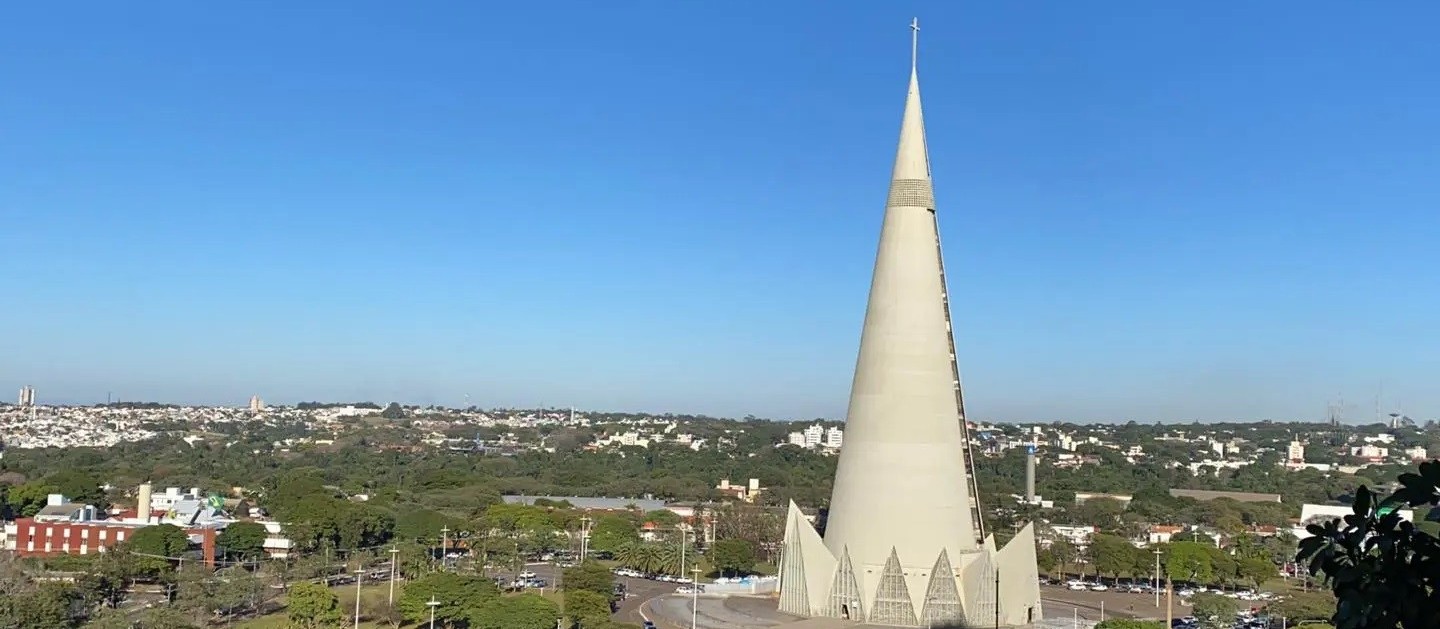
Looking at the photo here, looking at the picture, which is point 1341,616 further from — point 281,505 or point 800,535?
point 281,505

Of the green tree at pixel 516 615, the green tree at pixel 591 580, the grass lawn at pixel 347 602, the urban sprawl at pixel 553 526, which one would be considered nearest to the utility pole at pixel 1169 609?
the urban sprawl at pixel 553 526

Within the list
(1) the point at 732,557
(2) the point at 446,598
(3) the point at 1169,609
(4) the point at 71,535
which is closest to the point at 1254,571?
(3) the point at 1169,609

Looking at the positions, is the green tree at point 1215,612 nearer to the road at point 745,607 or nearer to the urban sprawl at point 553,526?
the urban sprawl at point 553,526

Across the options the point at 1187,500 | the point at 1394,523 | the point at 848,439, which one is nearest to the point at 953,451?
the point at 848,439

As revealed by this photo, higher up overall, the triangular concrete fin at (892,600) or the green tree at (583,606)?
the triangular concrete fin at (892,600)

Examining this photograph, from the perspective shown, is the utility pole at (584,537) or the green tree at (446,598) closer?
the green tree at (446,598)

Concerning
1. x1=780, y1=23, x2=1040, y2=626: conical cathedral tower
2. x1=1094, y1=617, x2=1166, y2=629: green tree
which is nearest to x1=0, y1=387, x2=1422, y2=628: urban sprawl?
x1=1094, y1=617, x2=1166, y2=629: green tree
